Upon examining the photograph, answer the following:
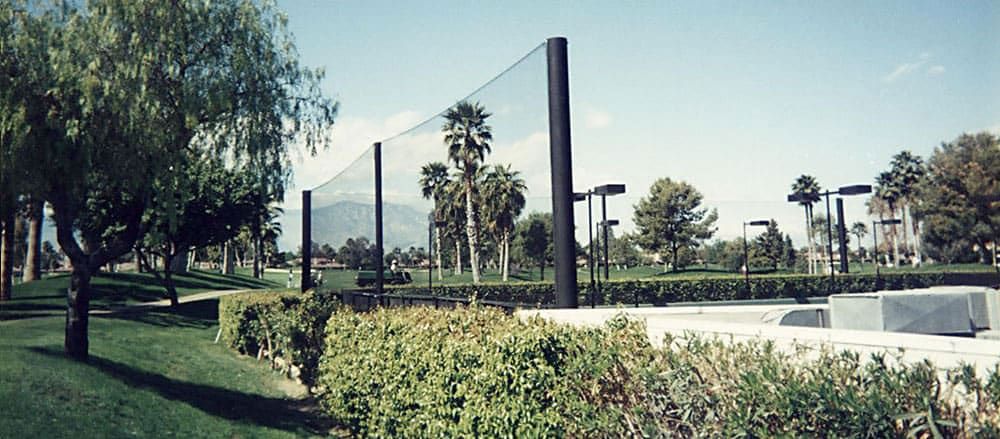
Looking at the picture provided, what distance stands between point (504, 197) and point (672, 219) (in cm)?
4955

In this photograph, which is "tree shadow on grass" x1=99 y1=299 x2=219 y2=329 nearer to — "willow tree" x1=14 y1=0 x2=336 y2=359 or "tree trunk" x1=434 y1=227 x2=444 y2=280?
"willow tree" x1=14 y1=0 x2=336 y2=359

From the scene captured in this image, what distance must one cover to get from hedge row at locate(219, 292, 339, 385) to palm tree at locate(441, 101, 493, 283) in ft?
13.7

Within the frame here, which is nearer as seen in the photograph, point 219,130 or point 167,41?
point 167,41

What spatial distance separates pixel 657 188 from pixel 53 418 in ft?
171

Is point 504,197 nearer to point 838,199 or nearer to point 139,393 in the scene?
point 139,393

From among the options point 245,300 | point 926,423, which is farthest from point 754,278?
point 926,423

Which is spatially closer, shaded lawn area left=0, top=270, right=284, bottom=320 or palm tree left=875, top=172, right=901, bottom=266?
shaded lawn area left=0, top=270, right=284, bottom=320

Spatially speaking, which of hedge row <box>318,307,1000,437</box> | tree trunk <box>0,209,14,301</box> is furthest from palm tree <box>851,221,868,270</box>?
hedge row <box>318,307,1000,437</box>

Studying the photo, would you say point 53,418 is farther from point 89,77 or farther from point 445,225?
point 445,225

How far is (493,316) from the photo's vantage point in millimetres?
6531

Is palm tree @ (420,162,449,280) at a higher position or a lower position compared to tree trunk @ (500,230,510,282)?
higher

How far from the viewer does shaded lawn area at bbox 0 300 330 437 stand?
32.4ft

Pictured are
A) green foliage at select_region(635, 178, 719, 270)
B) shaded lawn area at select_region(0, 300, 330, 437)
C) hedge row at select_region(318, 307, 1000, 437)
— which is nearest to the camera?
hedge row at select_region(318, 307, 1000, 437)

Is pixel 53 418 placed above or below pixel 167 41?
below
